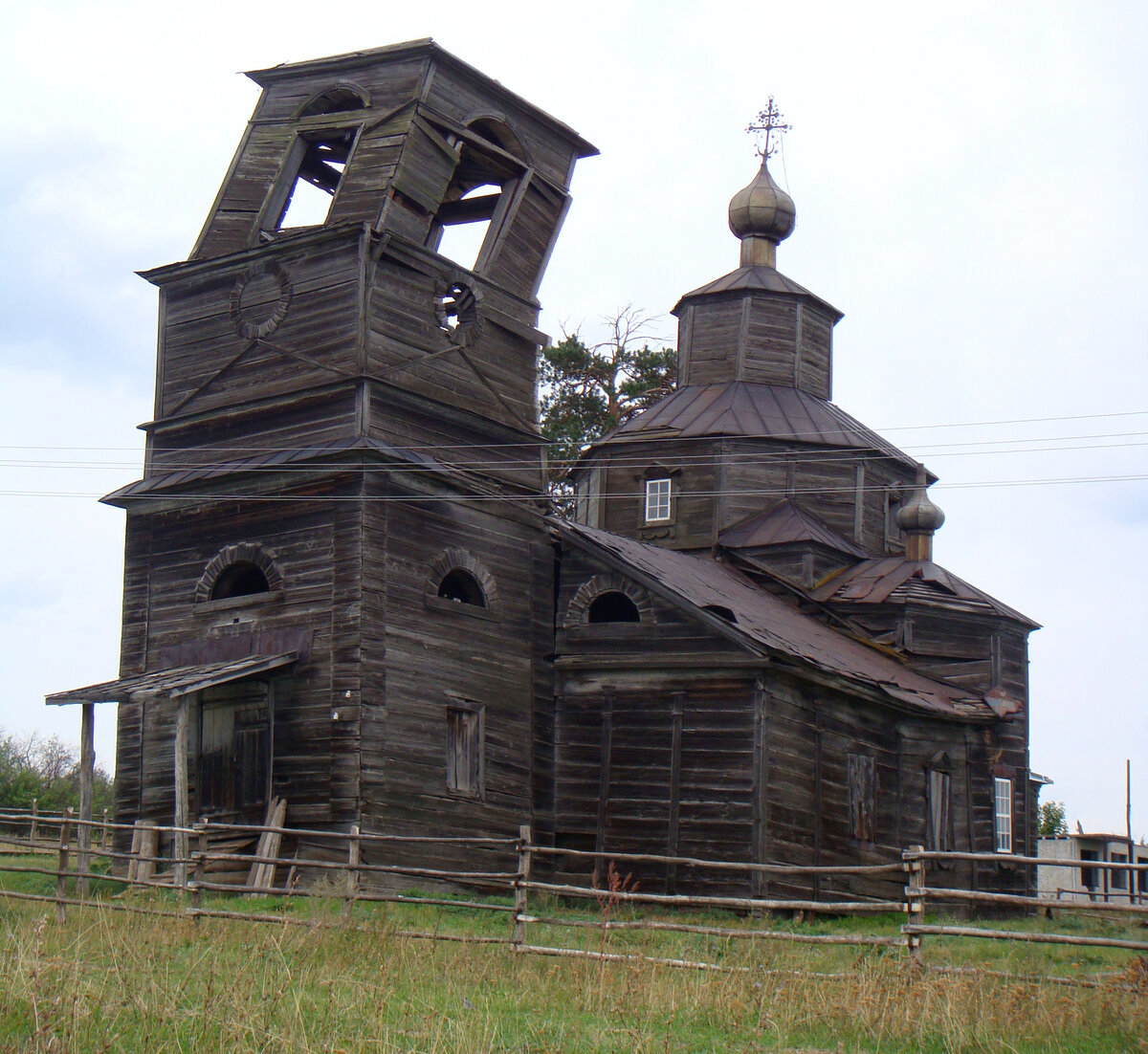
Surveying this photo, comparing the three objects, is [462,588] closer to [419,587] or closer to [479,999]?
[419,587]

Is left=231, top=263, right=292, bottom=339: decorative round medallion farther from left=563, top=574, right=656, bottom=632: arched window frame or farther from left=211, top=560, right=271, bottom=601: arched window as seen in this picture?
left=563, top=574, right=656, bottom=632: arched window frame

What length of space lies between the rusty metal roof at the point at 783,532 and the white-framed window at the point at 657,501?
1387mm

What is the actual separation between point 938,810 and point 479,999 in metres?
17.9

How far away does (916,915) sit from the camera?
12867 mm

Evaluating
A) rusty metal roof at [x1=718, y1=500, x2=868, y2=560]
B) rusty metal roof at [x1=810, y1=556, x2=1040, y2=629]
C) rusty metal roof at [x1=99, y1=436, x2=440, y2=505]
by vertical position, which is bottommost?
rusty metal roof at [x1=810, y1=556, x2=1040, y2=629]

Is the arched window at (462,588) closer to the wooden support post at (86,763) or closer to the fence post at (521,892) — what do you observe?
the wooden support post at (86,763)

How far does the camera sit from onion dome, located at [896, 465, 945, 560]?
1201 inches

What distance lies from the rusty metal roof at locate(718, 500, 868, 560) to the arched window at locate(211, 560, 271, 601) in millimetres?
10666

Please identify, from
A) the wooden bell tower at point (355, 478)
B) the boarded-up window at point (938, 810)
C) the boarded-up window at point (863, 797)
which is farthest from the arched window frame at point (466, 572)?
the boarded-up window at point (938, 810)

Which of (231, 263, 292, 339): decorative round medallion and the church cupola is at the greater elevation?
the church cupola

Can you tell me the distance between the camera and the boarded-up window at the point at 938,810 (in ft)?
87.5

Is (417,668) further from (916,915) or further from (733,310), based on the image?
(733,310)

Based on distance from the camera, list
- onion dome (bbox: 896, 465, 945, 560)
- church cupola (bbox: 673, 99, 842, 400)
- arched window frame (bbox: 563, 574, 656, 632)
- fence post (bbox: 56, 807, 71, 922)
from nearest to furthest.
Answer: fence post (bbox: 56, 807, 71, 922) < arched window frame (bbox: 563, 574, 656, 632) < onion dome (bbox: 896, 465, 945, 560) < church cupola (bbox: 673, 99, 842, 400)

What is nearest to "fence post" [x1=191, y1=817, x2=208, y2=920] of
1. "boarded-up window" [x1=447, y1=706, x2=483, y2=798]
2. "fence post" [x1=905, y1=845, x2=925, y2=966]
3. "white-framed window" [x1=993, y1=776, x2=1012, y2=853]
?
"boarded-up window" [x1=447, y1=706, x2=483, y2=798]
